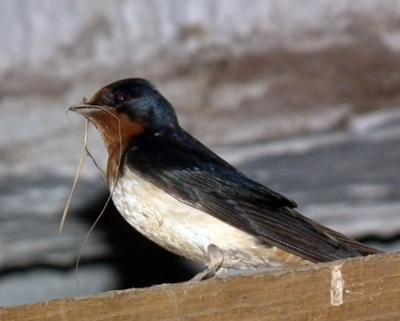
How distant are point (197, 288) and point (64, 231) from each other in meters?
1.22

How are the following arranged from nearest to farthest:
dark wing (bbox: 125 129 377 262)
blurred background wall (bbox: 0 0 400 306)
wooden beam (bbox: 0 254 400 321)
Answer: wooden beam (bbox: 0 254 400 321) → dark wing (bbox: 125 129 377 262) → blurred background wall (bbox: 0 0 400 306)

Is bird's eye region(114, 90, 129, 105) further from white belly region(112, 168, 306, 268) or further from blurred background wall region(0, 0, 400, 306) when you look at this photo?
white belly region(112, 168, 306, 268)

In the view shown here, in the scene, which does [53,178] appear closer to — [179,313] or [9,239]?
[9,239]

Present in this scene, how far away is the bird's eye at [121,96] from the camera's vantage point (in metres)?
2.40

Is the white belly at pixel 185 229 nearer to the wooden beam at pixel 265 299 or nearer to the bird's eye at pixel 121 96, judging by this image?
the bird's eye at pixel 121 96

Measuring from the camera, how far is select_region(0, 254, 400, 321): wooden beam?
1815mm

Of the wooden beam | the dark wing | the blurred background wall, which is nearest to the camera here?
the wooden beam

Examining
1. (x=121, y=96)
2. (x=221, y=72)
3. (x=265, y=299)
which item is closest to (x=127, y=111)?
(x=121, y=96)

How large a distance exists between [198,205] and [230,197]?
57 mm

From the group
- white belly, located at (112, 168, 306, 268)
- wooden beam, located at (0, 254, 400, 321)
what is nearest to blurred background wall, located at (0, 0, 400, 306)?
white belly, located at (112, 168, 306, 268)

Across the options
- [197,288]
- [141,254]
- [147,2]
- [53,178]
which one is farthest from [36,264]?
[197,288]

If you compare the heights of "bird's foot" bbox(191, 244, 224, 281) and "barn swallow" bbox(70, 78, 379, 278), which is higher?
"barn swallow" bbox(70, 78, 379, 278)

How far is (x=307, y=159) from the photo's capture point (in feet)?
8.67

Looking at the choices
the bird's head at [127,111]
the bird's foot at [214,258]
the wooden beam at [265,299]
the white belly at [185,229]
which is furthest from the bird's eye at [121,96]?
the wooden beam at [265,299]
